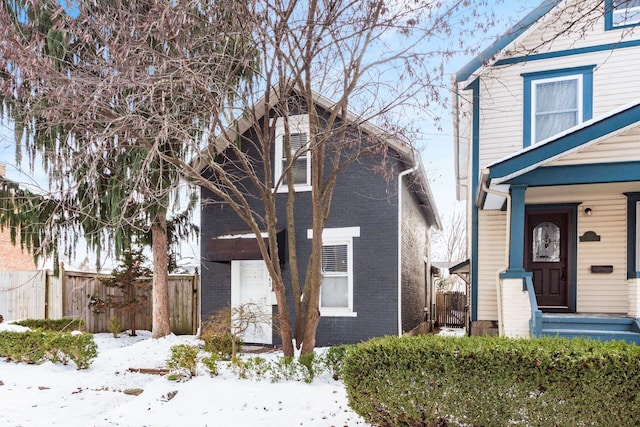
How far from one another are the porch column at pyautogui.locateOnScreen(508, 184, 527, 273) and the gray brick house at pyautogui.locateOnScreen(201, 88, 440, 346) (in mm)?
2516

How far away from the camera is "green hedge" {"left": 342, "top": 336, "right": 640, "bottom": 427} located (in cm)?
430

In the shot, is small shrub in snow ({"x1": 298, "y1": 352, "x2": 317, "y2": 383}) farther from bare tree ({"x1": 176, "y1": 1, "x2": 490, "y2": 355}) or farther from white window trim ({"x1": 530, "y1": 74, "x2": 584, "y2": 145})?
white window trim ({"x1": 530, "y1": 74, "x2": 584, "y2": 145})

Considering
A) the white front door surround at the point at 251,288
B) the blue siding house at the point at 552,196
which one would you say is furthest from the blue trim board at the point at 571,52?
the white front door surround at the point at 251,288

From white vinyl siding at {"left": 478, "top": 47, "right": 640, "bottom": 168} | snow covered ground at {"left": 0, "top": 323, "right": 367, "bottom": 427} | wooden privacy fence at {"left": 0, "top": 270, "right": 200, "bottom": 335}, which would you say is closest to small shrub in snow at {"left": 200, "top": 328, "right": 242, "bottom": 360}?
snow covered ground at {"left": 0, "top": 323, "right": 367, "bottom": 427}

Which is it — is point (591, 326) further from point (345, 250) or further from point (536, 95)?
point (345, 250)

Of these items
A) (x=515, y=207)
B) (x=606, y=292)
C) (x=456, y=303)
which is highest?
(x=515, y=207)

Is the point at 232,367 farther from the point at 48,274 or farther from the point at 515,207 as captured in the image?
the point at 48,274

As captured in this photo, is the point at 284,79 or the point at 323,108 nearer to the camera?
the point at 284,79

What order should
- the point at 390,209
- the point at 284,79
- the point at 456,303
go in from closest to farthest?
the point at 284,79 → the point at 390,209 → the point at 456,303

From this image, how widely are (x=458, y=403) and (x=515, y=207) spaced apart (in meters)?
4.18

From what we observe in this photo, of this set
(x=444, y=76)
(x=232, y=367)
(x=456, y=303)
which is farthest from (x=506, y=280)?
(x=456, y=303)

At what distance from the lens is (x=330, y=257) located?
1073cm

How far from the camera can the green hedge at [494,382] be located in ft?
14.1

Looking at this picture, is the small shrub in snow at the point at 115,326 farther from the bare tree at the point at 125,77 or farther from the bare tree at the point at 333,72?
the bare tree at the point at 333,72
